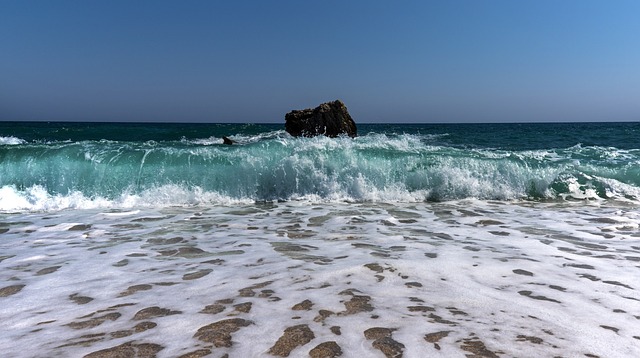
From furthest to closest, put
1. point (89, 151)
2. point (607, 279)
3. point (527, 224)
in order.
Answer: point (89, 151) < point (527, 224) < point (607, 279)

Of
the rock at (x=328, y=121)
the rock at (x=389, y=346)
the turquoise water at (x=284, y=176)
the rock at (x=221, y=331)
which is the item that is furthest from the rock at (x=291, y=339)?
the rock at (x=328, y=121)

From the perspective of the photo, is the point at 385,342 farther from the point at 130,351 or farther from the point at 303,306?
the point at 130,351

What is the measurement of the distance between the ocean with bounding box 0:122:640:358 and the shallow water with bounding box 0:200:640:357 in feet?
0.05

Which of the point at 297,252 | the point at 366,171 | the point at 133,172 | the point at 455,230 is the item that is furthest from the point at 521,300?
the point at 133,172

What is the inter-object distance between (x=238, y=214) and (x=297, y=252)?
8.52 ft

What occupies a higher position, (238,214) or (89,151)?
(89,151)

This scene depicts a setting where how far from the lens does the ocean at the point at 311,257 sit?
2.27 m

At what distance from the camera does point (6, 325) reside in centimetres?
246

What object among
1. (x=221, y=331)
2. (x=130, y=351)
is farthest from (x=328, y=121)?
(x=130, y=351)

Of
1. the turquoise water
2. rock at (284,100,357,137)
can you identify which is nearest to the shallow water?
the turquoise water

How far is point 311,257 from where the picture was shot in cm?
391

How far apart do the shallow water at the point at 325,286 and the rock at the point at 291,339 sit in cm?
4

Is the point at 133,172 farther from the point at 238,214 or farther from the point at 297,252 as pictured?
the point at 297,252

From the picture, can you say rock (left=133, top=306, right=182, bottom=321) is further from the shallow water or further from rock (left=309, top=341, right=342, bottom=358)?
rock (left=309, top=341, right=342, bottom=358)
